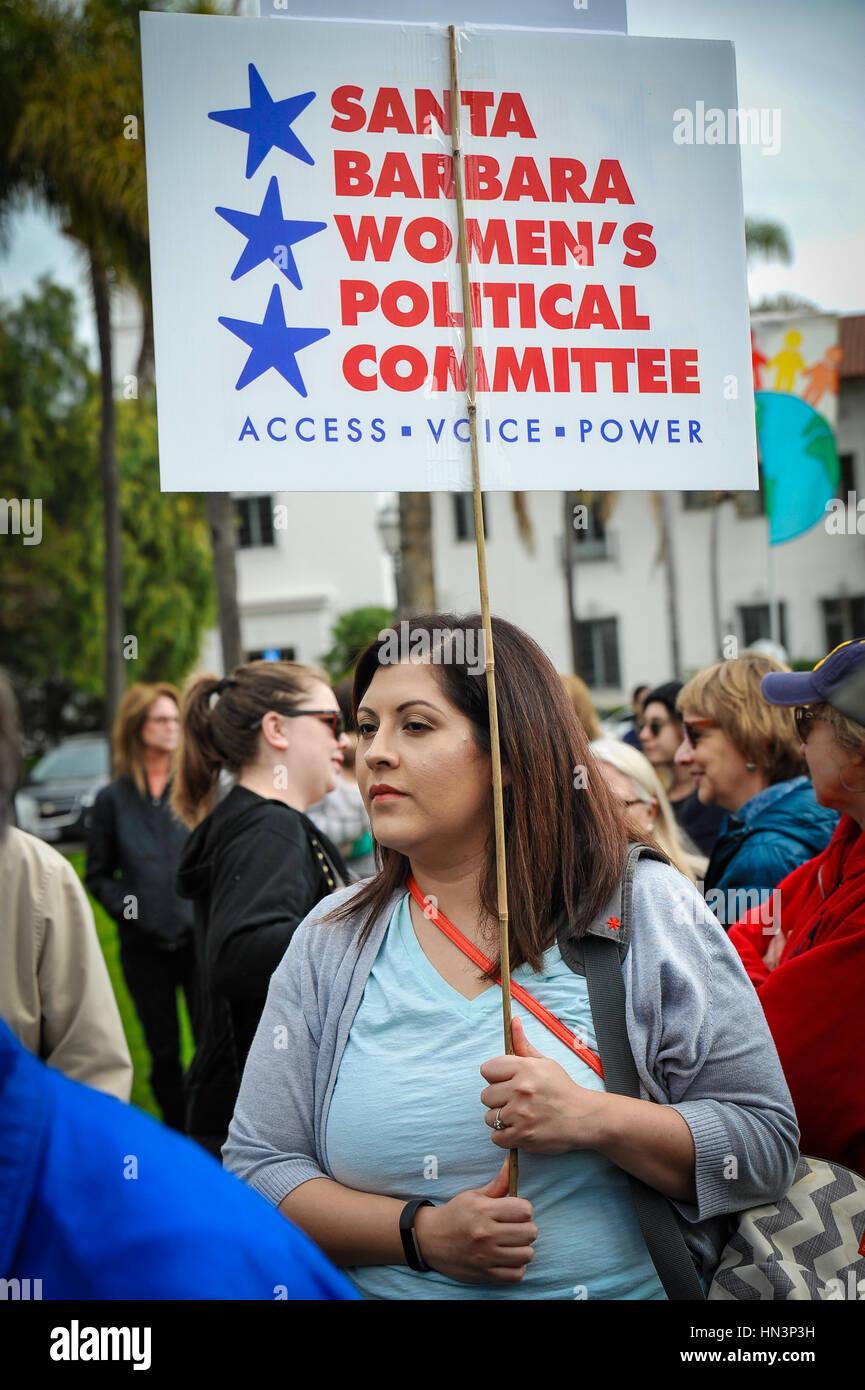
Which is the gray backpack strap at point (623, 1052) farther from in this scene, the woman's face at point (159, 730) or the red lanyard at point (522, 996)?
the woman's face at point (159, 730)

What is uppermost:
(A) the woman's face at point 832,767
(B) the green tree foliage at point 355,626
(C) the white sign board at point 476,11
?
(B) the green tree foliage at point 355,626

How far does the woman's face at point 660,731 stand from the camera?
5582 millimetres

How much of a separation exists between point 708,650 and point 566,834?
31624 millimetres

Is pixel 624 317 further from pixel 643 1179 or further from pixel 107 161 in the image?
pixel 107 161

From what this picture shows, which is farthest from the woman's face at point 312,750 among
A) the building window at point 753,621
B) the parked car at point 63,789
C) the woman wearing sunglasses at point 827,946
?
the building window at point 753,621

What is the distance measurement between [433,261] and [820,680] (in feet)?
3.80

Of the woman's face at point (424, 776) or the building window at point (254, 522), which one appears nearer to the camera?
the woman's face at point (424, 776)

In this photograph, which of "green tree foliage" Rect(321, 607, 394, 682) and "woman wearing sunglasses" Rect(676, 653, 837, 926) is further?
"green tree foliage" Rect(321, 607, 394, 682)

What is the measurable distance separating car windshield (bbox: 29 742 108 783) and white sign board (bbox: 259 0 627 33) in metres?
16.5

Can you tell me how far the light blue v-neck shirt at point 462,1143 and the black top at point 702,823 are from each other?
315cm

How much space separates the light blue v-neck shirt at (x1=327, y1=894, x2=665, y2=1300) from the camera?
196cm

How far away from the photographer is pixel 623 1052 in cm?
199

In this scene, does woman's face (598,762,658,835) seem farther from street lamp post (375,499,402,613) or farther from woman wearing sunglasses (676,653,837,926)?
street lamp post (375,499,402,613)

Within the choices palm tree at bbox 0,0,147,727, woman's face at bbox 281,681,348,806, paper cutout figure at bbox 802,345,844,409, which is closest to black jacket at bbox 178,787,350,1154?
woman's face at bbox 281,681,348,806
